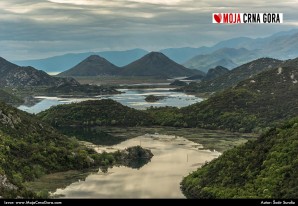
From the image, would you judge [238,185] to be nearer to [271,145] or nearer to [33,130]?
[271,145]

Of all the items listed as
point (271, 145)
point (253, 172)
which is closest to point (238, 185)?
point (253, 172)

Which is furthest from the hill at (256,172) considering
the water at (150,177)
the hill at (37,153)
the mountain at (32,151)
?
the mountain at (32,151)

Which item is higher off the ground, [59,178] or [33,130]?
[33,130]

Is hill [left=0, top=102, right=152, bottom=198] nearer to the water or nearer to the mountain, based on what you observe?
the mountain

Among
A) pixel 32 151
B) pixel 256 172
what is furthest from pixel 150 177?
pixel 256 172

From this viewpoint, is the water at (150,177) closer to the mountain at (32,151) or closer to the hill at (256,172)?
the hill at (256,172)

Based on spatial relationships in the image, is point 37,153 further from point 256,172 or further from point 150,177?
point 256,172
